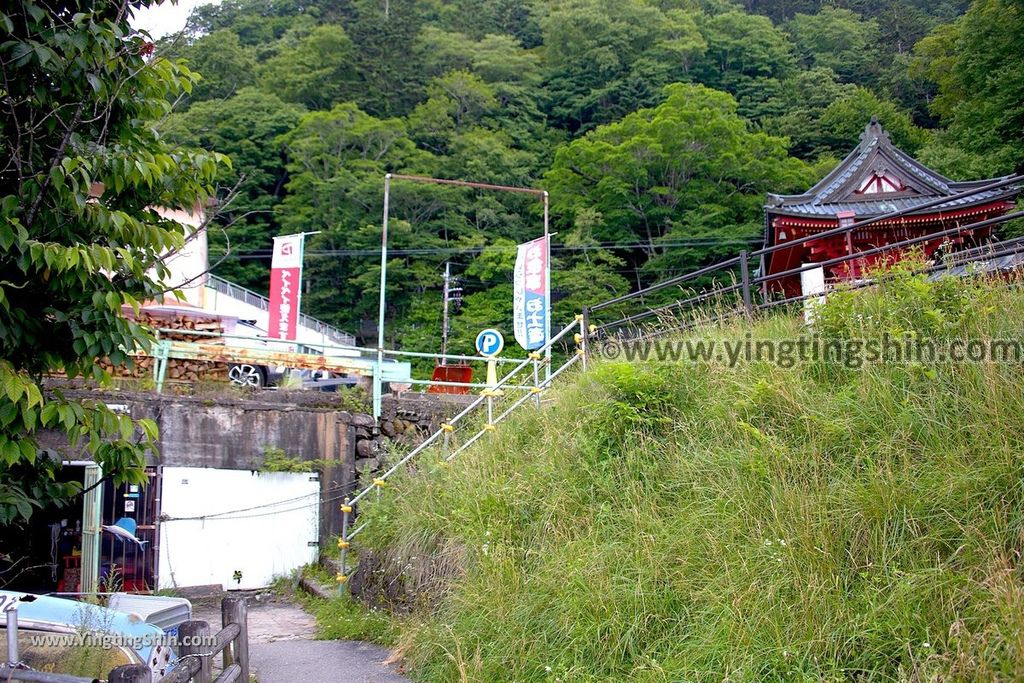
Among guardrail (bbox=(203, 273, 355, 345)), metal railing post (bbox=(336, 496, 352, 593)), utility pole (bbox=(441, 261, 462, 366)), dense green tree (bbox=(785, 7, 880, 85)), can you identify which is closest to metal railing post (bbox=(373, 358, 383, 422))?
metal railing post (bbox=(336, 496, 352, 593))

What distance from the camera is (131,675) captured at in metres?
4.05

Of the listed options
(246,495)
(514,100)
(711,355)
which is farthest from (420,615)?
(514,100)

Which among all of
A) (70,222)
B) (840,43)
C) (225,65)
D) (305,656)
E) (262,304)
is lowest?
(305,656)

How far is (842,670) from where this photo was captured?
4.38 m

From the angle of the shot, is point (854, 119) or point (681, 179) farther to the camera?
point (854, 119)

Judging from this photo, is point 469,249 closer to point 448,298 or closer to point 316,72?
point 448,298

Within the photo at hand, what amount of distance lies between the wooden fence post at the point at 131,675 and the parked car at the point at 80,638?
1375mm

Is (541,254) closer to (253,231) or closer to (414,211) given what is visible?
(414,211)

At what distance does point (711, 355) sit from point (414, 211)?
2979 cm

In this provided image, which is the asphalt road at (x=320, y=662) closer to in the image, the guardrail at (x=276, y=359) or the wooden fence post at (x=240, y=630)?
the wooden fence post at (x=240, y=630)


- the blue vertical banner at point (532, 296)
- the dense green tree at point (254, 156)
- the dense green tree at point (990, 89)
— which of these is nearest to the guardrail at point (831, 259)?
the blue vertical banner at point (532, 296)

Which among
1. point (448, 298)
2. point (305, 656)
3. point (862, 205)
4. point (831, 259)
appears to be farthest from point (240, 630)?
point (448, 298)

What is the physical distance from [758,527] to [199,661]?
3.78m

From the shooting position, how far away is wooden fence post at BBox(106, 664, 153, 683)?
4.04 meters
